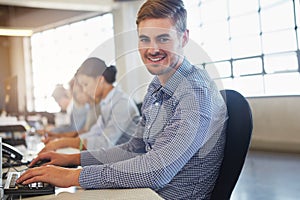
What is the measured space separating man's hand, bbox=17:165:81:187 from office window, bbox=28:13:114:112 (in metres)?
6.34

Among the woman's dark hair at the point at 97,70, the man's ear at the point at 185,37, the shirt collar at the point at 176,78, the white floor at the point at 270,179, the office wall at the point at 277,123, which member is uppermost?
the woman's dark hair at the point at 97,70

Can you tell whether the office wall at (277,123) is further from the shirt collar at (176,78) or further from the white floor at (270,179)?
the shirt collar at (176,78)

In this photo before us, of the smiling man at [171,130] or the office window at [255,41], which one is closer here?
the smiling man at [171,130]

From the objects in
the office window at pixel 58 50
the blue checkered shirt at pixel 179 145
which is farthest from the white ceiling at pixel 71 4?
the blue checkered shirt at pixel 179 145

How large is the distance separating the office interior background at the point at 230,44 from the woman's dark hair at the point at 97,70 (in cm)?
82

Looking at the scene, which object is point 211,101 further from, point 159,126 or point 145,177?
point 145,177

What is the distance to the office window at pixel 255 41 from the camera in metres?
5.28

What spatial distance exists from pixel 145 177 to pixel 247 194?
7.90 feet

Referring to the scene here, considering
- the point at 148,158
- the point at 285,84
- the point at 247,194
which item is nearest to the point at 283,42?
the point at 285,84

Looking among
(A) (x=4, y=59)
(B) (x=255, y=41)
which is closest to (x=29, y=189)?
(B) (x=255, y=41)

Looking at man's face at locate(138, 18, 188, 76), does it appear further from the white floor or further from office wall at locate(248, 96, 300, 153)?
office wall at locate(248, 96, 300, 153)

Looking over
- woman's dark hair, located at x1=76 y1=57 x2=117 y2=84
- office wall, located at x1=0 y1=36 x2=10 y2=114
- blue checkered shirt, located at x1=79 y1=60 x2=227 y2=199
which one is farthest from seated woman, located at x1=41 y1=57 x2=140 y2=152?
office wall, located at x1=0 y1=36 x2=10 y2=114

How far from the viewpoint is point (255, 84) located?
18.9 ft

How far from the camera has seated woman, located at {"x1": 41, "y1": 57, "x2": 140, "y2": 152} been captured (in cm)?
252
